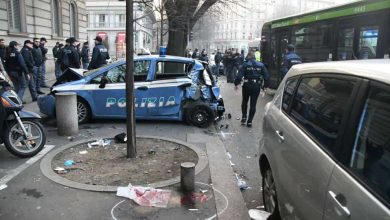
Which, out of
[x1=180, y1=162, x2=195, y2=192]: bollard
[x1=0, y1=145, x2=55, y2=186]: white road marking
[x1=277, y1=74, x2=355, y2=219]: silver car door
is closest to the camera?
[x1=277, y1=74, x2=355, y2=219]: silver car door

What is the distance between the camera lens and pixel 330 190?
2395mm

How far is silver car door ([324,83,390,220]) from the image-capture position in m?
1.98

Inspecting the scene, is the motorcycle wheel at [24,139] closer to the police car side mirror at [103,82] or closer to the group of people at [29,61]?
the police car side mirror at [103,82]

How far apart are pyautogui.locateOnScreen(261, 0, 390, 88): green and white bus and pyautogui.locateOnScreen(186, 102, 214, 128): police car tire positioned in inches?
160

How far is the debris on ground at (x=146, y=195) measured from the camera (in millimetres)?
4398

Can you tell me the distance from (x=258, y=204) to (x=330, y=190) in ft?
7.58

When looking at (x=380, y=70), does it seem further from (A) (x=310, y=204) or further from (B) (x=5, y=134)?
(B) (x=5, y=134)

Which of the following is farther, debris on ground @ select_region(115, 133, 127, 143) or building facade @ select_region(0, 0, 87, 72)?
building facade @ select_region(0, 0, 87, 72)

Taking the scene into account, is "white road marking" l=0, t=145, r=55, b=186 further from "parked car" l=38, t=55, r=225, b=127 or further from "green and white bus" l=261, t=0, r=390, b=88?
"green and white bus" l=261, t=0, r=390, b=88

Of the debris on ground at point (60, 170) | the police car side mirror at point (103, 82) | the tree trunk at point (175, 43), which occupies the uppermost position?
the tree trunk at point (175, 43)

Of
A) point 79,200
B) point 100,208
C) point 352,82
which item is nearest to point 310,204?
point 352,82

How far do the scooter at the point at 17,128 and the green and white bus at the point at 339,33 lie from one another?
7.26 m

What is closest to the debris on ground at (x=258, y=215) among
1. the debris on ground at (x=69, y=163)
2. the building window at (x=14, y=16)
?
the debris on ground at (x=69, y=163)

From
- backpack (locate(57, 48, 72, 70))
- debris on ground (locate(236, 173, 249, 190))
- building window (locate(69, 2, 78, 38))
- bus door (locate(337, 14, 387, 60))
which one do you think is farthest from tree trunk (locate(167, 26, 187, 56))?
building window (locate(69, 2, 78, 38))
